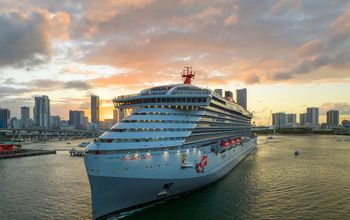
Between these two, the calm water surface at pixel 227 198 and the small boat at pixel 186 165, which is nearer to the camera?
the calm water surface at pixel 227 198

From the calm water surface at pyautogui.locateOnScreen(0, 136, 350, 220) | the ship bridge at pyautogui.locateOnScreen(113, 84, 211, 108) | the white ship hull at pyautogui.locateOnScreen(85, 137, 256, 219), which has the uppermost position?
the ship bridge at pyautogui.locateOnScreen(113, 84, 211, 108)

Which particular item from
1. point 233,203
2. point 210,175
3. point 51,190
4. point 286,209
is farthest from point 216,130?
point 51,190

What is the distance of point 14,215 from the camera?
31.4 metres

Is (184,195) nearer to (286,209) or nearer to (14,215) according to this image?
(286,209)

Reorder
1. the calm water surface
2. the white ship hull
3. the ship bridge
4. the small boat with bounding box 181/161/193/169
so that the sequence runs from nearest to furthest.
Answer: the white ship hull
the calm water surface
the small boat with bounding box 181/161/193/169
the ship bridge

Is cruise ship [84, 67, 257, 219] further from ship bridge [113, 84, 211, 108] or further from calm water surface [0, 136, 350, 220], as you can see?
calm water surface [0, 136, 350, 220]

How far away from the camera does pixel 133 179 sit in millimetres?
27688

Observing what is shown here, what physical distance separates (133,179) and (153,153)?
130 inches

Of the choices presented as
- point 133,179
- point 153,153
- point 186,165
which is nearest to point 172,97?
point 186,165

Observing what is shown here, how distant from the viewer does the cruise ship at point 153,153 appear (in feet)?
89.5

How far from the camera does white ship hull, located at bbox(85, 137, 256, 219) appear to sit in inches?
1066

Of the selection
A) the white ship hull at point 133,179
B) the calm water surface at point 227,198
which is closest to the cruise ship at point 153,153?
the white ship hull at point 133,179

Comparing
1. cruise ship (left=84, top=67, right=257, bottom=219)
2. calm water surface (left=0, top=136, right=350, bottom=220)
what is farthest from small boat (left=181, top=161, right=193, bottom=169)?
calm water surface (left=0, top=136, right=350, bottom=220)

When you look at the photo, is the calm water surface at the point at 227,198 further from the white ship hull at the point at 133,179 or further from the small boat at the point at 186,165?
the small boat at the point at 186,165
